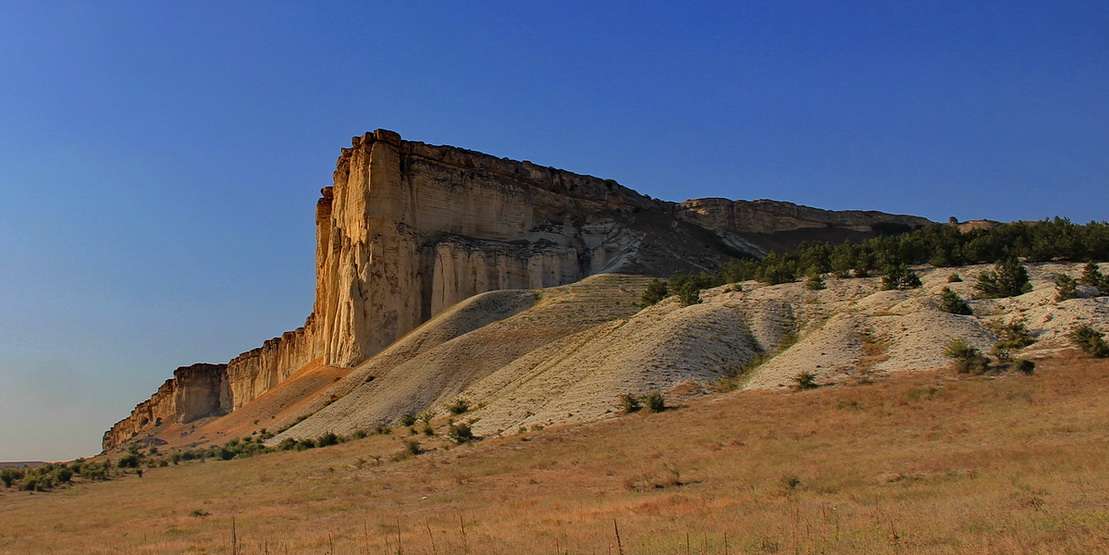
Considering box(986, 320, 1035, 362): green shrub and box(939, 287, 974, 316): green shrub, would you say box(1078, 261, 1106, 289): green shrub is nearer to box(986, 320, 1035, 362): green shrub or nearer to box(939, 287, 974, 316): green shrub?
box(939, 287, 974, 316): green shrub

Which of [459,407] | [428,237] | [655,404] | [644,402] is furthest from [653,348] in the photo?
[428,237]

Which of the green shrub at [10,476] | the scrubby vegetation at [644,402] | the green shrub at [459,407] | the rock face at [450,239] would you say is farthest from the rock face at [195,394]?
the scrubby vegetation at [644,402]

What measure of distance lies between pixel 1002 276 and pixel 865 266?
8.91 metres

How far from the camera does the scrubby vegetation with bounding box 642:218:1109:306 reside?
46344mm

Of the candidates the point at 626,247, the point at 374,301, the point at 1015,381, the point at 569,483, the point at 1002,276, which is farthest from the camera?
the point at 626,247

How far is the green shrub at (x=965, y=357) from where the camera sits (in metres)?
28.8

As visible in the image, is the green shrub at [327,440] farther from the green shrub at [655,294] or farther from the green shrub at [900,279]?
the green shrub at [900,279]

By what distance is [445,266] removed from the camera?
227 feet

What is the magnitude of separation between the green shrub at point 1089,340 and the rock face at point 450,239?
154ft

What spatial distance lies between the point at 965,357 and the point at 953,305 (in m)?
7.46

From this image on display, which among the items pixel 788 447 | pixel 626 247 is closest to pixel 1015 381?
pixel 788 447

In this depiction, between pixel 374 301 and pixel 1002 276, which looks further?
pixel 374 301

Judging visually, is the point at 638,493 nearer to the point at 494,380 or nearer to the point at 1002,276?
the point at 494,380

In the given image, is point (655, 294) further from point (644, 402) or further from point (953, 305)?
point (644, 402)
